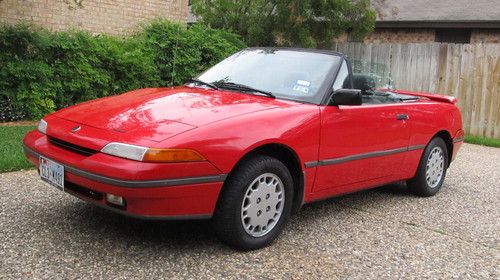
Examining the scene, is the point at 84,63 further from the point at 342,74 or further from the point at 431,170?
the point at 431,170

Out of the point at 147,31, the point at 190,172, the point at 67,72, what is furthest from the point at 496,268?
the point at 147,31

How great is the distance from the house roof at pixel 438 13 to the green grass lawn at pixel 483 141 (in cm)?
655

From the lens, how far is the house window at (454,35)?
57.6ft

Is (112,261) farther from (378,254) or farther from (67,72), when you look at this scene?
(67,72)

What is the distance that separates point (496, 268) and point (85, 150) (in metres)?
3.05

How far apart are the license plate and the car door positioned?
192cm

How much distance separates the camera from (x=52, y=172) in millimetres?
3693

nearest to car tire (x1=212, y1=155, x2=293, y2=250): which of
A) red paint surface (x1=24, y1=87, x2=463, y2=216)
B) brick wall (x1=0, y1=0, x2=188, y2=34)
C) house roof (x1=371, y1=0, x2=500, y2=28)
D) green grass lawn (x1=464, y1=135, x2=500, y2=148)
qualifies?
red paint surface (x1=24, y1=87, x2=463, y2=216)

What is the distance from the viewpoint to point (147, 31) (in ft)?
37.0

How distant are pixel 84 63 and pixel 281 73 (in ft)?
19.7

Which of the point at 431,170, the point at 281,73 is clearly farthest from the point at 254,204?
the point at 431,170

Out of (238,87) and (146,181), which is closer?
(146,181)

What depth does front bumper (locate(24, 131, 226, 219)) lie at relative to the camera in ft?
10.5

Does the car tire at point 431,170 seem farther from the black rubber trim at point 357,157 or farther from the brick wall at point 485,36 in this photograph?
the brick wall at point 485,36
